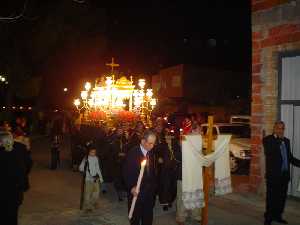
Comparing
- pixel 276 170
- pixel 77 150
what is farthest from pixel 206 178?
pixel 77 150

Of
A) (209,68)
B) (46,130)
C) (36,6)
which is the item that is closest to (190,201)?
(36,6)

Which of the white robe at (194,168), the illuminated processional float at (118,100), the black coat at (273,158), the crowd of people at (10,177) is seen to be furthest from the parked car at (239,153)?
the crowd of people at (10,177)

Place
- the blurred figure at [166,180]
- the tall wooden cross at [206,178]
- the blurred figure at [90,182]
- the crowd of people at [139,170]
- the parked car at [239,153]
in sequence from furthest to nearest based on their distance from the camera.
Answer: the parked car at [239,153] → the blurred figure at [90,182] → the blurred figure at [166,180] → the tall wooden cross at [206,178] → the crowd of people at [139,170]

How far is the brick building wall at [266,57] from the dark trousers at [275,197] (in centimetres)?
267

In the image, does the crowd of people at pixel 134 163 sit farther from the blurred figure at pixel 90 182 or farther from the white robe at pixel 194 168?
the white robe at pixel 194 168

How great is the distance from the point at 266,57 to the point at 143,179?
20.5 ft

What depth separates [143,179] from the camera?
6.71 meters

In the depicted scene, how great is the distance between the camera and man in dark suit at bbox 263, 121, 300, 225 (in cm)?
852

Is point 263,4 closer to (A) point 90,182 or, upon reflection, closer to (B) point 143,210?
(A) point 90,182

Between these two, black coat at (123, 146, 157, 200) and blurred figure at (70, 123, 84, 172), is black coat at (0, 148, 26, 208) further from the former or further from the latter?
blurred figure at (70, 123, 84, 172)

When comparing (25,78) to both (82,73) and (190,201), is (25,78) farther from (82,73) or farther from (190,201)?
(190,201)

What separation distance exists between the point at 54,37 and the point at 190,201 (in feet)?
93.8

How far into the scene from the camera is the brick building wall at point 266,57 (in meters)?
11.0

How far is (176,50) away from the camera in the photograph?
146ft
